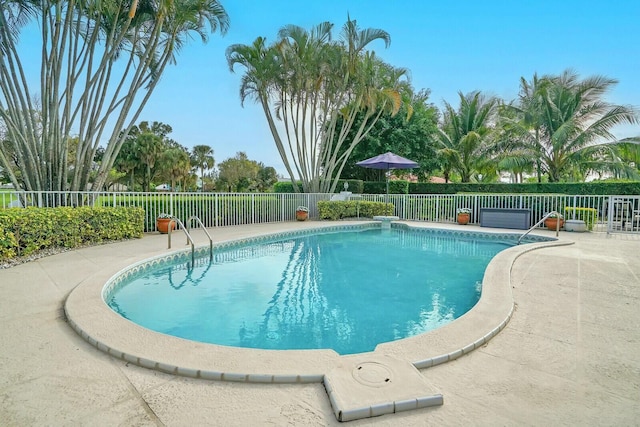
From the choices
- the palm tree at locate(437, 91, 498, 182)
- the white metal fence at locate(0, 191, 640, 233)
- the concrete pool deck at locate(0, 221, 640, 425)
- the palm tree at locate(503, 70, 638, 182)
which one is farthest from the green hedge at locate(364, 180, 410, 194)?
the concrete pool deck at locate(0, 221, 640, 425)

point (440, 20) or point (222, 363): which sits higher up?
point (440, 20)

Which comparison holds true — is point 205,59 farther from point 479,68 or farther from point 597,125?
point 597,125

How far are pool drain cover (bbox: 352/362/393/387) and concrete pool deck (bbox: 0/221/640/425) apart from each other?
0.24 metres

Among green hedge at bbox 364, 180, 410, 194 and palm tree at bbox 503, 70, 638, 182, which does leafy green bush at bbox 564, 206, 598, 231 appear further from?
green hedge at bbox 364, 180, 410, 194

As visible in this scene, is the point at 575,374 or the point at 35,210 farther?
the point at 35,210

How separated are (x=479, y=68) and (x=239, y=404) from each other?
17094mm

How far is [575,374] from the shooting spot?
86.0 inches

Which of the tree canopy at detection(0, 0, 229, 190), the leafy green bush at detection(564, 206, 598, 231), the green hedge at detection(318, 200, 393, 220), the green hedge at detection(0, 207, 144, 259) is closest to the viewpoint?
the green hedge at detection(0, 207, 144, 259)

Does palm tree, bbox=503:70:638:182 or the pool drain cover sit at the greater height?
palm tree, bbox=503:70:638:182

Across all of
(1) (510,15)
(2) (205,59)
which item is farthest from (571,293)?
(2) (205,59)

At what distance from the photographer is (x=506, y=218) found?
10.9m

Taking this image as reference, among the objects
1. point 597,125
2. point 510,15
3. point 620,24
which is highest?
point 510,15

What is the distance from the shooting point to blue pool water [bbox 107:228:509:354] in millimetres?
3471

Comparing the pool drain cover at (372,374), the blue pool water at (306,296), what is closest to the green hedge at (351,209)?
the blue pool water at (306,296)
